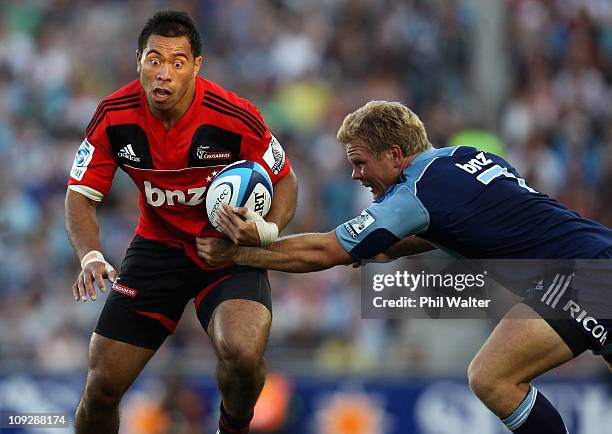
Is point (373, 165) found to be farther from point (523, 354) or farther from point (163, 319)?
point (163, 319)

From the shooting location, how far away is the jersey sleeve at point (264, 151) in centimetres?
684

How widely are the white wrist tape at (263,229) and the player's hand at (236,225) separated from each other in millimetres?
19

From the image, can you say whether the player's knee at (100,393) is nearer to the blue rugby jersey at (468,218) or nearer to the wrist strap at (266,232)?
the wrist strap at (266,232)

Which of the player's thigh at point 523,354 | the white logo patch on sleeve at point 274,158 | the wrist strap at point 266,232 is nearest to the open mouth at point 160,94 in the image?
the white logo patch on sleeve at point 274,158

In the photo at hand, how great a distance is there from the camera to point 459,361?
36.5ft

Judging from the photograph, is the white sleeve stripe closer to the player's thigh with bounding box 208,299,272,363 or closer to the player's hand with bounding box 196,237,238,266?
the player's hand with bounding box 196,237,238,266

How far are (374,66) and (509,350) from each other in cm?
819

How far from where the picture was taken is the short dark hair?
6.64 meters

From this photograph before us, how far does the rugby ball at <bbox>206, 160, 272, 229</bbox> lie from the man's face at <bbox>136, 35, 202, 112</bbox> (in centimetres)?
55


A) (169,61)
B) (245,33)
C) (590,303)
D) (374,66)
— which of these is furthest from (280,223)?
(245,33)

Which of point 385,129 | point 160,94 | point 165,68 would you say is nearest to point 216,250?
point 160,94

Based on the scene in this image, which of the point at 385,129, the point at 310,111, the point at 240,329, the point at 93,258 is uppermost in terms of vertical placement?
the point at 385,129

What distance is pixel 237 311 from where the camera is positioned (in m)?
6.59

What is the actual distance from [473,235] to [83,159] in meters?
2.41
